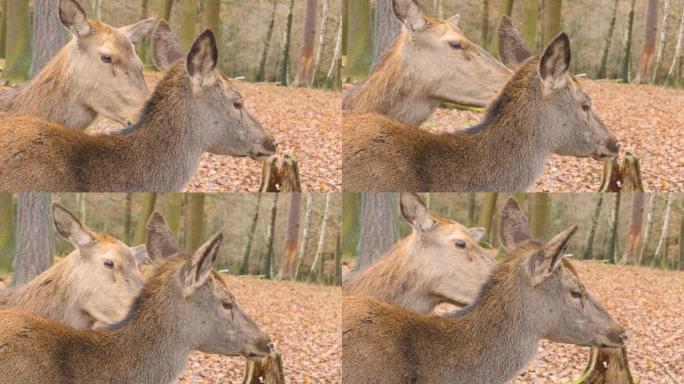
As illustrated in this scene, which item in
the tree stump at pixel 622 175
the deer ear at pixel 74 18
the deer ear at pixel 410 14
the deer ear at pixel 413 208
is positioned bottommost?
the deer ear at pixel 413 208

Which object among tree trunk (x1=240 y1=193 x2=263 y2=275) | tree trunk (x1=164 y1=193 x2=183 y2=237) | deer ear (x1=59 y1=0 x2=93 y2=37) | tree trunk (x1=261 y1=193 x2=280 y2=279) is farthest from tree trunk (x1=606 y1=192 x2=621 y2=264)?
deer ear (x1=59 y1=0 x2=93 y2=37)

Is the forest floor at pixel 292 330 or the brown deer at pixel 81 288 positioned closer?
the brown deer at pixel 81 288

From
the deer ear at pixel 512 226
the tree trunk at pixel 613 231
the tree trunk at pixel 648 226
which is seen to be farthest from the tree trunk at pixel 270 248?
the tree trunk at pixel 648 226

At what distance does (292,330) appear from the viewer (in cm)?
917

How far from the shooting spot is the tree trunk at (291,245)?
9023 millimetres

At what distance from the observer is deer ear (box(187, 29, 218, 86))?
769cm

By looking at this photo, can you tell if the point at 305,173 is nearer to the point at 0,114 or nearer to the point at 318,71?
the point at 318,71

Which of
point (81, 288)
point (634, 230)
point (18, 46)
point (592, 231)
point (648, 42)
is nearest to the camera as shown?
point (81, 288)

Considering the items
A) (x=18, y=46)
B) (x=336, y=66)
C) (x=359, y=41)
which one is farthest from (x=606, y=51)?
(x=18, y=46)

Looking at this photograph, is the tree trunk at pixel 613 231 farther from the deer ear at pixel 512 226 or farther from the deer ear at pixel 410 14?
the deer ear at pixel 410 14

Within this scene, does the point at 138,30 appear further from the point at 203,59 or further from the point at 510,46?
the point at 510,46

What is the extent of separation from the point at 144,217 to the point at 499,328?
2511 millimetres

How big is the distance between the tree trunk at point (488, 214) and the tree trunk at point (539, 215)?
305 millimetres

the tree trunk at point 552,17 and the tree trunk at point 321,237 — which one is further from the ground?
the tree trunk at point 552,17
